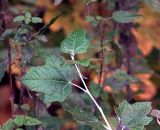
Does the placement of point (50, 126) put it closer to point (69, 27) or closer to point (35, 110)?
point (35, 110)

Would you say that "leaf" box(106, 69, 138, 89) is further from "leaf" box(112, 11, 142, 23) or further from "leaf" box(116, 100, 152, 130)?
"leaf" box(116, 100, 152, 130)

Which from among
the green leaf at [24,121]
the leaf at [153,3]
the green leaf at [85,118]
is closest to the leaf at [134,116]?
the green leaf at [85,118]

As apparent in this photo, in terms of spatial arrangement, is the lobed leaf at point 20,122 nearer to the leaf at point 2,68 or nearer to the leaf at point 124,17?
the leaf at point 2,68

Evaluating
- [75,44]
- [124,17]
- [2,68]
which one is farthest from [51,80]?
[124,17]

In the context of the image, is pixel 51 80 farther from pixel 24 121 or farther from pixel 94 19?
pixel 94 19

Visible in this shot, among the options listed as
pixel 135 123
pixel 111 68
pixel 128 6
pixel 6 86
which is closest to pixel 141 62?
pixel 111 68

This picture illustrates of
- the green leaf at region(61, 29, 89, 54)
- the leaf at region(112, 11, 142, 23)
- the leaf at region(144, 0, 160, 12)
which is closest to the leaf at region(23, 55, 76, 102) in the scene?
the green leaf at region(61, 29, 89, 54)
